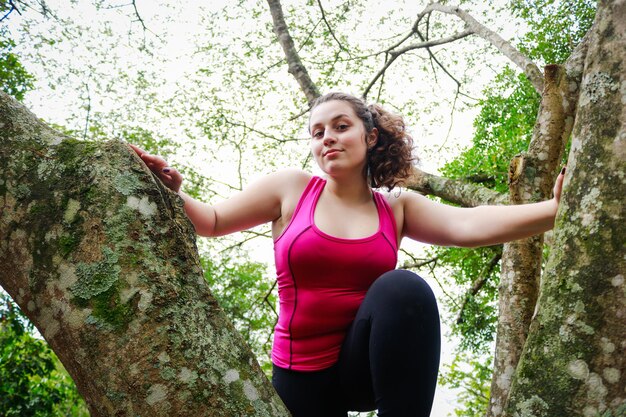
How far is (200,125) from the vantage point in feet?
28.2

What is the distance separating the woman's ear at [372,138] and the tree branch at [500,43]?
3027mm

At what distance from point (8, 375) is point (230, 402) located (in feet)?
20.2

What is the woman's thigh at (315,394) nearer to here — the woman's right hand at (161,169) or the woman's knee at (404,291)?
the woman's knee at (404,291)

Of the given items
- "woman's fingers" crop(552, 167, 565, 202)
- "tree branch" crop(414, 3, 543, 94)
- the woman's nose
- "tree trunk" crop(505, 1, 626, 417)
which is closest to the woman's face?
the woman's nose

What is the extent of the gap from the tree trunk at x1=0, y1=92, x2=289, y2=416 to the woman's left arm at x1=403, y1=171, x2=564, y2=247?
1.16m

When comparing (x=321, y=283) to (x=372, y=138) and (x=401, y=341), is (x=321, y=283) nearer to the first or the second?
(x=401, y=341)

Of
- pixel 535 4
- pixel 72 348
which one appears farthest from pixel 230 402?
pixel 535 4

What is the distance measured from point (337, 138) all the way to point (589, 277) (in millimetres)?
1225

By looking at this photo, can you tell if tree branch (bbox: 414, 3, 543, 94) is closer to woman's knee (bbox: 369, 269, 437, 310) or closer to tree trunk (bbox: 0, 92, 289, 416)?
woman's knee (bbox: 369, 269, 437, 310)

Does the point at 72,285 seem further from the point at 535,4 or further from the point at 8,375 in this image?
the point at 535,4

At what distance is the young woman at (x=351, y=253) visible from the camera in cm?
156

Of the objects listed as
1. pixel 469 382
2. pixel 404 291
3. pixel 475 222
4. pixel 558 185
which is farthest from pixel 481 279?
pixel 404 291

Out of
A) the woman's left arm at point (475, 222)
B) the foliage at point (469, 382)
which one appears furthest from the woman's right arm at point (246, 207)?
the foliage at point (469, 382)

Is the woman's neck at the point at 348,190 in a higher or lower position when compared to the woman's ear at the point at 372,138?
lower
